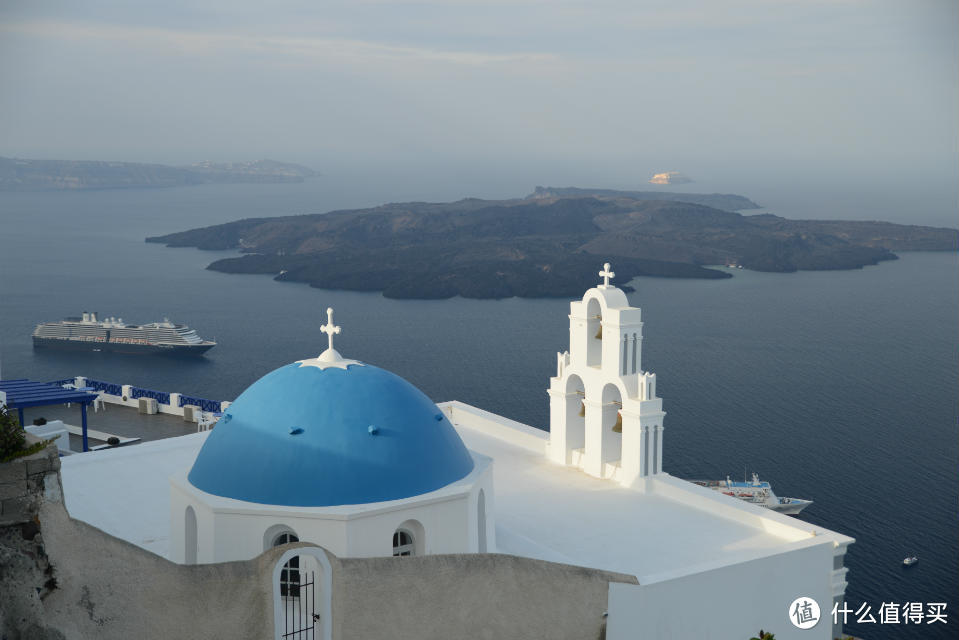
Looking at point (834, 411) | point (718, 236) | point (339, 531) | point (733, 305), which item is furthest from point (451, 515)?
point (718, 236)

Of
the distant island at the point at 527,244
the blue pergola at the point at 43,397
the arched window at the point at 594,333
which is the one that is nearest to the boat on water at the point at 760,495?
the arched window at the point at 594,333

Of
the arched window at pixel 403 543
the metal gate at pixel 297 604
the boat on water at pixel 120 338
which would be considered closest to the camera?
the metal gate at pixel 297 604

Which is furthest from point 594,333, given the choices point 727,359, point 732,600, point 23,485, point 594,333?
point 727,359

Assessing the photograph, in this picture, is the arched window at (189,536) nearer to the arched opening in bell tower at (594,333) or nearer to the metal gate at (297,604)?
the metal gate at (297,604)

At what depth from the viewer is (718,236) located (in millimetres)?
127250

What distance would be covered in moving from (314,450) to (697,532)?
6.31 meters

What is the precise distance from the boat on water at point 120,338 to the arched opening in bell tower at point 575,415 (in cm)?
5286

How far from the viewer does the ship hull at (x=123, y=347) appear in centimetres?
6838

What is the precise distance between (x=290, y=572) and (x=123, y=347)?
2440 inches

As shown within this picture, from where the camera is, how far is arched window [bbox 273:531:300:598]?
40.0 ft

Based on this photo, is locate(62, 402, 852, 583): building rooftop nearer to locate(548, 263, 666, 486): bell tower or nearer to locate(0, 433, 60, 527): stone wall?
locate(548, 263, 666, 486): bell tower

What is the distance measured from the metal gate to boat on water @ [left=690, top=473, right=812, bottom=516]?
28.9 meters

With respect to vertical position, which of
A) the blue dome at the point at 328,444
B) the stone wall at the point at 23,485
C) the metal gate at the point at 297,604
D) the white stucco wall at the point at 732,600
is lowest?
the white stucco wall at the point at 732,600

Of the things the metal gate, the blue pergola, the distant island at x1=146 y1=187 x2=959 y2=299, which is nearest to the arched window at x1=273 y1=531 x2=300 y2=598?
the metal gate
